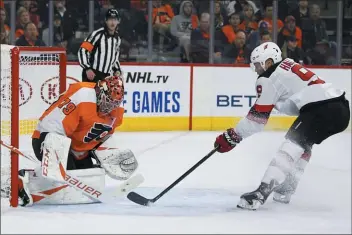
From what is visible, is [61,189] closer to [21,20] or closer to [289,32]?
[21,20]

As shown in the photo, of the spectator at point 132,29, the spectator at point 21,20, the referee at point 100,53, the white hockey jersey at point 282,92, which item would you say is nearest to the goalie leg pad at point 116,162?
the white hockey jersey at point 282,92

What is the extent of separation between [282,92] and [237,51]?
469 cm

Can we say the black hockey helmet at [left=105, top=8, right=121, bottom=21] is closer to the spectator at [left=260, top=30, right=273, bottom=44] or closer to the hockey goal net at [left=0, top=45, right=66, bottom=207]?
the hockey goal net at [left=0, top=45, right=66, bottom=207]

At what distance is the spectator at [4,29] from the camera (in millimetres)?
8039

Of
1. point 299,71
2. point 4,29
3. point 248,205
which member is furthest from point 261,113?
point 4,29

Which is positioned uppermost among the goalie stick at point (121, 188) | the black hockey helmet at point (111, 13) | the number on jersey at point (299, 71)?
the black hockey helmet at point (111, 13)

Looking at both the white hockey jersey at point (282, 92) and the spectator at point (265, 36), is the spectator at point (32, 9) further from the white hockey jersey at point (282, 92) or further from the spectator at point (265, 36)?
the white hockey jersey at point (282, 92)

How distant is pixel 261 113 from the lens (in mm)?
4250

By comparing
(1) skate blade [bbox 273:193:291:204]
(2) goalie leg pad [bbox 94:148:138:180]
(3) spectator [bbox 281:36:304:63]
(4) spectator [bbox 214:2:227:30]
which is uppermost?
(4) spectator [bbox 214:2:227:30]

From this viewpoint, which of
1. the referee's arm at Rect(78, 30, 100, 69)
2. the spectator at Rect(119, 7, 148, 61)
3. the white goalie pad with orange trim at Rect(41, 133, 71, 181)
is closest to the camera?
the white goalie pad with orange trim at Rect(41, 133, 71, 181)

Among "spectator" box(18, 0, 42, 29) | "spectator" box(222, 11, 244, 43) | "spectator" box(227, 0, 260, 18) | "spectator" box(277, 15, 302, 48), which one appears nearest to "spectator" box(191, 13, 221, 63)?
"spectator" box(222, 11, 244, 43)

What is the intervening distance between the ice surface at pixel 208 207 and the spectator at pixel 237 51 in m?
2.25

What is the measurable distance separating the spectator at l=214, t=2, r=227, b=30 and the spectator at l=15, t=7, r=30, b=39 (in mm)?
1845

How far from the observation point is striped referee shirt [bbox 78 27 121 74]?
22.2 ft
